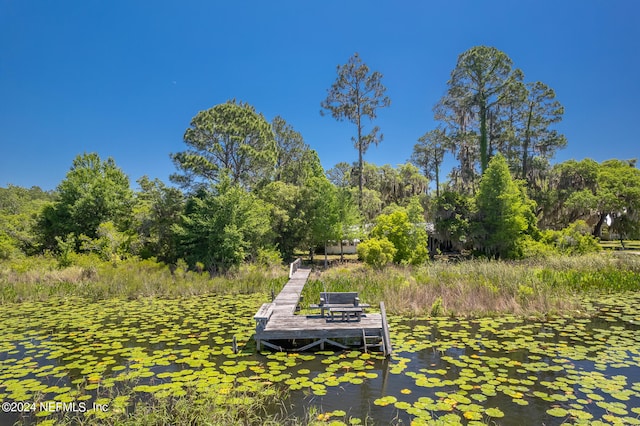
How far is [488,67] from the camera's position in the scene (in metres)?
27.8

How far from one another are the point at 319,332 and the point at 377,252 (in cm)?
1073

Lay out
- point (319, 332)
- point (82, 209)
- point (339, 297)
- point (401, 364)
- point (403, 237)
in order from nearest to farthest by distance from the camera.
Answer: point (401, 364) → point (319, 332) → point (339, 297) → point (403, 237) → point (82, 209)

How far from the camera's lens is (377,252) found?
1848 centimetres

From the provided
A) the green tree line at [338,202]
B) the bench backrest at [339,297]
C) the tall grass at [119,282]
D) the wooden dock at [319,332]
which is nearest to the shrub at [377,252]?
the green tree line at [338,202]

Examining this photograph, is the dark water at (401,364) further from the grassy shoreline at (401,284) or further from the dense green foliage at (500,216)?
the dense green foliage at (500,216)

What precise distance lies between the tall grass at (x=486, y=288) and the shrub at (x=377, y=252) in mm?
1993

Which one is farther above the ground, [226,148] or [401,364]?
[226,148]

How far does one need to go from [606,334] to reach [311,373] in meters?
7.17

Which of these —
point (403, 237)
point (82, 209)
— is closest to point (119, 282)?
point (82, 209)

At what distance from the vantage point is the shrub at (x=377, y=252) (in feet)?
60.6

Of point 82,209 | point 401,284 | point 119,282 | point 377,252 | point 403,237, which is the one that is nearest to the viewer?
point 401,284

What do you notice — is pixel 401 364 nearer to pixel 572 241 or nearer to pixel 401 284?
pixel 401 284

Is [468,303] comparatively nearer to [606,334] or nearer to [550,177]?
[606,334]

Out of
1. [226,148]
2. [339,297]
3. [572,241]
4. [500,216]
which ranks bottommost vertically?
[339,297]
